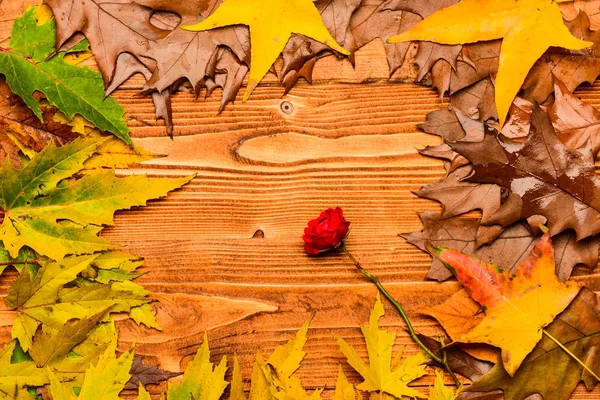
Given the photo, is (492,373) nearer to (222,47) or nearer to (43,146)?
(222,47)

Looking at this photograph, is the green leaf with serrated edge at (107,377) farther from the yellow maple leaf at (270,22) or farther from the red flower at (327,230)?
the yellow maple leaf at (270,22)

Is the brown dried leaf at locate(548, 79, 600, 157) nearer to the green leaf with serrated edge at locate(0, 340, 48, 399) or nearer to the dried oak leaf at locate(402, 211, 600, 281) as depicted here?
the dried oak leaf at locate(402, 211, 600, 281)

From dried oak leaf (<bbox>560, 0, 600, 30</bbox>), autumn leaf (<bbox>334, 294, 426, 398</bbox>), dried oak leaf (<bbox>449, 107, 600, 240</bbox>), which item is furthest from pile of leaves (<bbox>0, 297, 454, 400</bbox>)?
dried oak leaf (<bbox>560, 0, 600, 30</bbox>)

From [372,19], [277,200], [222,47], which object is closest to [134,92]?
[222,47]

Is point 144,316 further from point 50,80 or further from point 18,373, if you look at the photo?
point 50,80

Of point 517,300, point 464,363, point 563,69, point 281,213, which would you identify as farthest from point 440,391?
point 563,69

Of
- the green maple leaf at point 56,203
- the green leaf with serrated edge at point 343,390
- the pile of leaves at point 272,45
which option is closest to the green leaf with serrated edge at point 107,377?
the green maple leaf at point 56,203

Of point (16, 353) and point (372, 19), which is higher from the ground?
point (372, 19)
